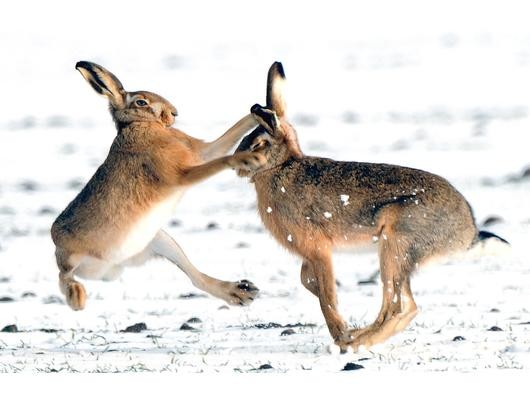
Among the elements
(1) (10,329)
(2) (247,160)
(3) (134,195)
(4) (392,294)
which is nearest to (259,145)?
(2) (247,160)

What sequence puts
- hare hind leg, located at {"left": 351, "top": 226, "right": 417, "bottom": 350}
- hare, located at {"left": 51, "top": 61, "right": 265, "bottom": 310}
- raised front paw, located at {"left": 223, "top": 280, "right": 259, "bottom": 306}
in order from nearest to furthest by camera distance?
hare hind leg, located at {"left": 351, "top": 226, "right": 417, "bottom": 350}
hare, located at {"left": 51, "top": 61, "right": 265, "bottom": 310}
raised front paw, located at {"left": 223, "top": 280, "right": 259, "bottom": 306}

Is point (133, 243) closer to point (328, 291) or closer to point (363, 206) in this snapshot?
point (328, 291)

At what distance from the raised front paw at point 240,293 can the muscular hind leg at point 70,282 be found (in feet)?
2.65

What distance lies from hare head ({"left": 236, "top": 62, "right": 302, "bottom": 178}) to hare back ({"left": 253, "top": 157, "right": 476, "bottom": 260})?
16 cm

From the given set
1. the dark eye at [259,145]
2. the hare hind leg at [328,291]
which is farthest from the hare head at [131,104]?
the hare hind leg at [328,291]

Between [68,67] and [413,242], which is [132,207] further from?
[68,67]

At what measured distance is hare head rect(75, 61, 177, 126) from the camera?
731 cm

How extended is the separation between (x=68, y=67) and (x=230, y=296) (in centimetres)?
2622

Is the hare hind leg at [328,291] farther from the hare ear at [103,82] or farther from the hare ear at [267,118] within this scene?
the hare ear at [103,82]

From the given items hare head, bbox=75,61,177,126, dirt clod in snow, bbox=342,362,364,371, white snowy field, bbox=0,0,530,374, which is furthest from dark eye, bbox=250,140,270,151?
dirt clod in snow, bbox=342,362,364,371

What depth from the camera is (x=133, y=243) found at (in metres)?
7.12

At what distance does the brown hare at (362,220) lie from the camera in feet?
21.3

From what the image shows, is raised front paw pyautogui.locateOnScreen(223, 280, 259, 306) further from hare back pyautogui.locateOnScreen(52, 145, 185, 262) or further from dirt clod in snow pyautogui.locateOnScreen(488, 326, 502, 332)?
dirt clod in snow pyautogui.locateOnScreen(488, 326, 502, 332)

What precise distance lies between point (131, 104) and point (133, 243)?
82cm
